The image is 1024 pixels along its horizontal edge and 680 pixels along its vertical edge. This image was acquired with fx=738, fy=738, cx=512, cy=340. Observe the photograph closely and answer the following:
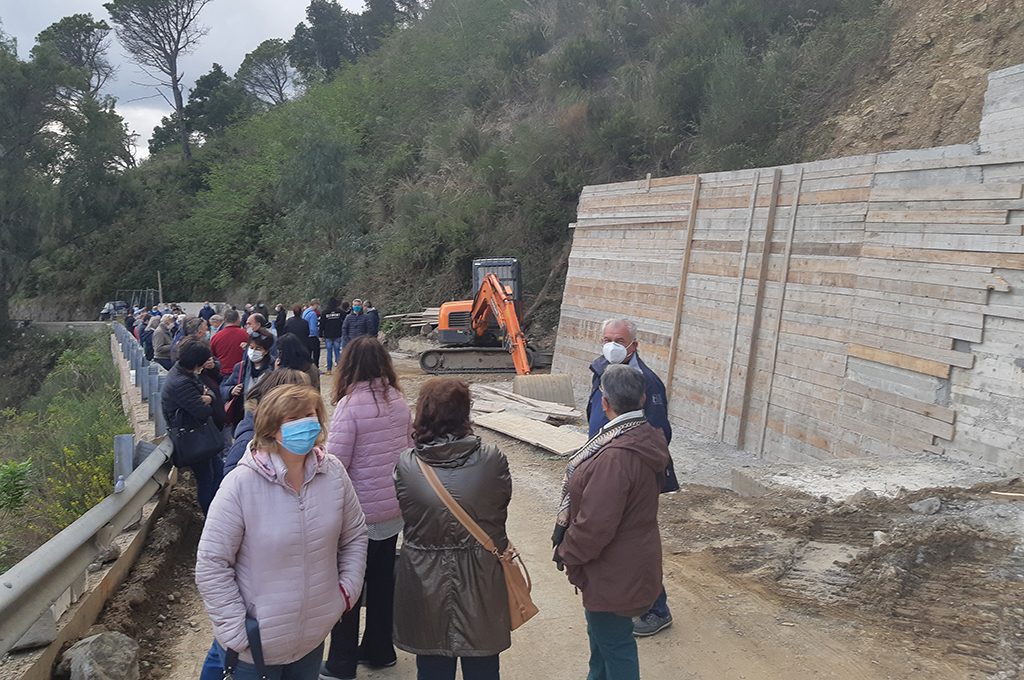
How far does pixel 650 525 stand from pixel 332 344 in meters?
15.2

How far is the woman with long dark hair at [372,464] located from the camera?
4.09 meters

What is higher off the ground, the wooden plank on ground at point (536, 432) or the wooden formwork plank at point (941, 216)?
the wooden formwork plank at point (941, 216)

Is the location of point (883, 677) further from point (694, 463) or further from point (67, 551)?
point (694, 463)

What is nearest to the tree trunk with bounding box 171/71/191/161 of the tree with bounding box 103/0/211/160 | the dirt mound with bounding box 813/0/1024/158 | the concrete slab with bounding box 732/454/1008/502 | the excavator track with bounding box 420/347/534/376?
the tree with bounding box 103/0/211/160

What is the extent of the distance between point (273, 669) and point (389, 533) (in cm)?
130

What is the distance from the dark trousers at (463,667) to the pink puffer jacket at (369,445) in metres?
0.97

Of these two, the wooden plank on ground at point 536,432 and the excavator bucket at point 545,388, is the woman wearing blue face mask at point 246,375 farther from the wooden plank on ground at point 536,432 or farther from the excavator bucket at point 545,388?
the excavator bucket at point 545,388

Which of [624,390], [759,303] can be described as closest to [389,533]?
[624,390]

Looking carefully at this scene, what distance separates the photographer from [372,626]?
4.35m

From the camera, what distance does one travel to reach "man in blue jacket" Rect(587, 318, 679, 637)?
190 inches

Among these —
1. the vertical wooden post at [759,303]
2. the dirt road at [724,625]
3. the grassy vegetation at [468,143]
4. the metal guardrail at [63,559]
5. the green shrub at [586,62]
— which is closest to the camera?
the metal guardrail at [63,559]

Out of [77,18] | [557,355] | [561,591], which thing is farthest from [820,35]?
[77,18]

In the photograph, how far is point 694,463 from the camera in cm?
966

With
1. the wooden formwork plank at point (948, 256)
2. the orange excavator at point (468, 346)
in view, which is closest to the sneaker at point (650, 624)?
the wooden formwork plank at point (948, 256)
